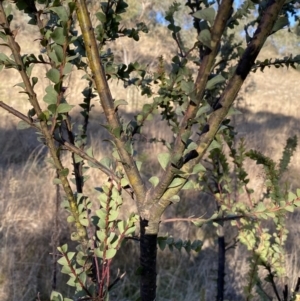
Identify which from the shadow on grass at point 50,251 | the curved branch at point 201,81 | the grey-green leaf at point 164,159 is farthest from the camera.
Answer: the shadow on grass at point 50,251

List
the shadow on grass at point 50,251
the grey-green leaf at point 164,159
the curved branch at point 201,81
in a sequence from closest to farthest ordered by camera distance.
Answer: the curved branch at point 201,81
the grey-green leaf at point 164,159
the shadow on grass at point 50,251

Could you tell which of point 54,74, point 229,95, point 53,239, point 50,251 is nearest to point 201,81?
point 229,95

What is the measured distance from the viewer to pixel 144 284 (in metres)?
0.54

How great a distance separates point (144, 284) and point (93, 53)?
1.01ft

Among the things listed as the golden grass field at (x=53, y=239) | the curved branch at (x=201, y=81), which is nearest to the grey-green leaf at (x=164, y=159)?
the curved branch at (x=201, y=81)

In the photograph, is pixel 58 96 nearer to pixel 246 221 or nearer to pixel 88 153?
pixel 88 153

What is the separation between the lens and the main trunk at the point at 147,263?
0.53 m

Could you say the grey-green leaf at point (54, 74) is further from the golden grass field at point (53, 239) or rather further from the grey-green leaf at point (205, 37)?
the golden grass field at point (53, 239)

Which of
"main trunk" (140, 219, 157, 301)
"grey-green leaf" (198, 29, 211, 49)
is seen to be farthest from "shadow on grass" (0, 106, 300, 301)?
"grey-green leaf" (198, 29, 211, 49)

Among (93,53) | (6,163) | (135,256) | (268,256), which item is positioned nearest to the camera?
(93,53)

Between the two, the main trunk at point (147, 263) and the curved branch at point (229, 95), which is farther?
the main trunk at point (147, 263)

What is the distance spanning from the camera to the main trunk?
525 millimetres

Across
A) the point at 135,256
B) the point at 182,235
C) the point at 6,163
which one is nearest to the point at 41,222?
the point at 135,256

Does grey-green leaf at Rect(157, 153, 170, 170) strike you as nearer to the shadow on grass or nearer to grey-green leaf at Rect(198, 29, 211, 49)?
grey-green leaf at Rect(198, 29, 211, 49)
